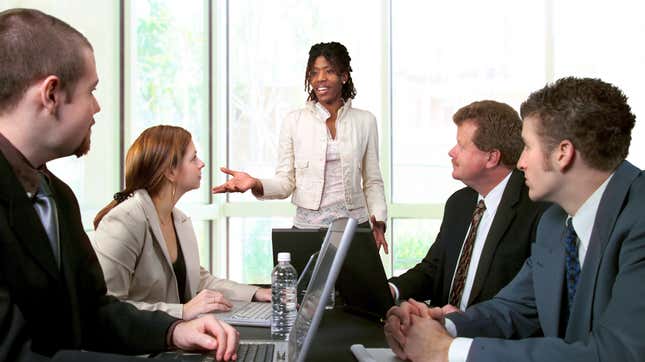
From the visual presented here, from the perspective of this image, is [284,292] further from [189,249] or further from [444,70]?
[444,70]

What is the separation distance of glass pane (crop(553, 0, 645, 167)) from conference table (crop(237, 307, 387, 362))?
4.35 m

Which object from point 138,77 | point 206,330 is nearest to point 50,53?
point 206,330

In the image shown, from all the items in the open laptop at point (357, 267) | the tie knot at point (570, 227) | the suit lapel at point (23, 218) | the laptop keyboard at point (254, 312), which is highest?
the suit lapel at point (23, 218)

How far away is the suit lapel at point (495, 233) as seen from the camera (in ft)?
6.91

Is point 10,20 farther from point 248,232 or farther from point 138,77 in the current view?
point 248,232

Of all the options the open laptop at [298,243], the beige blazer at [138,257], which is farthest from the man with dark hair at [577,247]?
the beige blazer at [138,257]

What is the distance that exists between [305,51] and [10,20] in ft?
16.1

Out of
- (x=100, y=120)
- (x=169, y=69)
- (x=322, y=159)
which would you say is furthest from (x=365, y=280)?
(x=169, y=69)

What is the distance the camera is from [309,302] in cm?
130

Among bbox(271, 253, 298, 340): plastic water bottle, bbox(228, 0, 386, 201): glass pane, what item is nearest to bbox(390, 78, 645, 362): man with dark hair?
bbox(271, 253, 298, 340): plastic water bottle

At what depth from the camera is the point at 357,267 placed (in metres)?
1.83

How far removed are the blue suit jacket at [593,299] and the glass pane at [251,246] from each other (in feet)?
14.1

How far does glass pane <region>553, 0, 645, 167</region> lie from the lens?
556 cm

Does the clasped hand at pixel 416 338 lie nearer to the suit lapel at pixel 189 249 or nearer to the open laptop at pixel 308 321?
the open laptop at pixel 308 321
